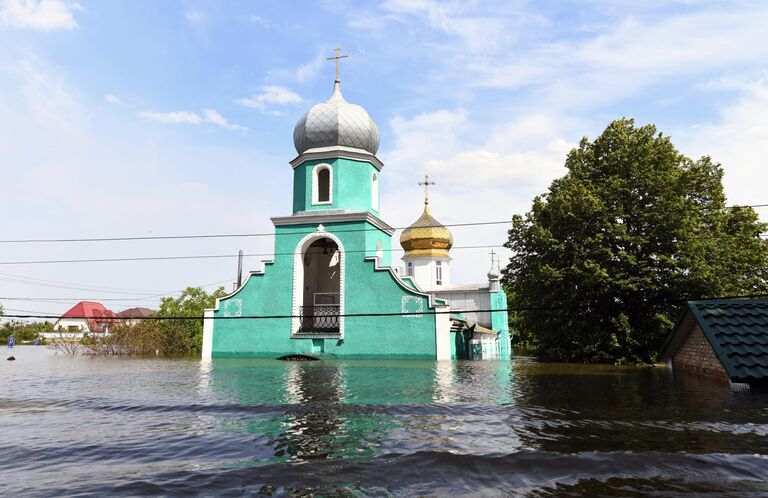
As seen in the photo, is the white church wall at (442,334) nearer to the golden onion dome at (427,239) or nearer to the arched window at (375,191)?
the arched window at (375,191)

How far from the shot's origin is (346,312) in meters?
22.5

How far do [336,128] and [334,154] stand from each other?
1.34m

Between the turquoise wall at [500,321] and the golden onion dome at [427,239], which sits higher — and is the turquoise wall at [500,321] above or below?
below

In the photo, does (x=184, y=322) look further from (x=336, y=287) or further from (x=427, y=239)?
(x=427, y=239)

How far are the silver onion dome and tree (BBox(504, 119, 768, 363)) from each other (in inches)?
346

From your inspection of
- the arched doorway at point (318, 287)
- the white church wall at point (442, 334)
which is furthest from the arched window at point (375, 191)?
the white church wall at point (442, 334)

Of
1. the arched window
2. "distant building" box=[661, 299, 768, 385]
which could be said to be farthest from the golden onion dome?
"distant building" box=[661, 299, 768, 385]

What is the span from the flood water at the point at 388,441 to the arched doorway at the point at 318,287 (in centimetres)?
1203

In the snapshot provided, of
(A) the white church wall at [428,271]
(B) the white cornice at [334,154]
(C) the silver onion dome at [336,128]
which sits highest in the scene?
(C) the silver onion dome at [336,128]

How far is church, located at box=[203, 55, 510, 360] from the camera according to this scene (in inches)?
859

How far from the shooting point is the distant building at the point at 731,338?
8.45 meters

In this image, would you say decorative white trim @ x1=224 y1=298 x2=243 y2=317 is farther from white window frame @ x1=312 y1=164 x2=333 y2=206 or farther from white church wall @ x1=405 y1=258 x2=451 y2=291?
white church wall @ x1=405 y1=258 x2=451 y2=291

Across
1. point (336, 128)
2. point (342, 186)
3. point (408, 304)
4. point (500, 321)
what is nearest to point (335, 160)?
point (342, 186)

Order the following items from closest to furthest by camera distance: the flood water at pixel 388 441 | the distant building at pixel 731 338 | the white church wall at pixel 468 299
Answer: the flood water at pixel 388 441 < the distant building at pixel 731 338 < the white church wall at pixel 468 299
